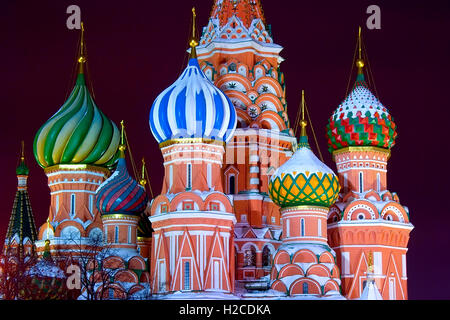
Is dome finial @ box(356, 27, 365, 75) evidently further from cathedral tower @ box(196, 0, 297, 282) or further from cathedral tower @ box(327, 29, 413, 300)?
cathedral tower @ box(196, 0, 297, 282)

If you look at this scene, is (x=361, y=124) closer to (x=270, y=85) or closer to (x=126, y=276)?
(x=270, y=85)

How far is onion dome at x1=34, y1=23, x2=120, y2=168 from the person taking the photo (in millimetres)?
33844

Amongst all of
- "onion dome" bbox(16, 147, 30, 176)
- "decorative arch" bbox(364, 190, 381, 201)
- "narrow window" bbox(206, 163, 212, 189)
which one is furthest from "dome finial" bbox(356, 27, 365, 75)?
"onion dome" bbox(16, 147, 30, 176)

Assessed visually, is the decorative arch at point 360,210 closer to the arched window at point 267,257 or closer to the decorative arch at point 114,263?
the arched window at point 267,257

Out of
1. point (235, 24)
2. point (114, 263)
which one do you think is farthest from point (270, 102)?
point (114, 263)

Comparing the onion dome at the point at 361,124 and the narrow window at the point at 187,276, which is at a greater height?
the onion dome at the point at 361,124

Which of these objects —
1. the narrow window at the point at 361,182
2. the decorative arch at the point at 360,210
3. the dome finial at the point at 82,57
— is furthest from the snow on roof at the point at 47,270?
the narrow window at the point at 361,182

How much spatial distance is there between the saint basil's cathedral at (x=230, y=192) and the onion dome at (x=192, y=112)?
0.11 ft

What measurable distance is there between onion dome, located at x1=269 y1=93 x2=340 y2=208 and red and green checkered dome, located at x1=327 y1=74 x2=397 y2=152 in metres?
2.49

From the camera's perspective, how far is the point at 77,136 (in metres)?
33.8

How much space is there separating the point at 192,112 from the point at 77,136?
5.33 meters

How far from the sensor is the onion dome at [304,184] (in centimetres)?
3050
